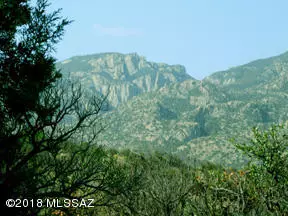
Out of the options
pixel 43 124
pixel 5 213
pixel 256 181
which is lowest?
pixel 256 181

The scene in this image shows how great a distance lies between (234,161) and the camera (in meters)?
160

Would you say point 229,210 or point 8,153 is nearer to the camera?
point 8,153

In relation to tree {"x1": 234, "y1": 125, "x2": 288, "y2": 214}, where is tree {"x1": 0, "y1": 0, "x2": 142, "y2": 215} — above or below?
above

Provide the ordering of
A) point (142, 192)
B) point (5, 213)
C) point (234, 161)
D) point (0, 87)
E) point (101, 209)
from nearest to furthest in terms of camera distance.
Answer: point (5, 213)
point (0, 87)
point (142, 192)
point (101, 209)
point (234, 161)

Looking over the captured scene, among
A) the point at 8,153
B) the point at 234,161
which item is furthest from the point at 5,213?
the point at 234,161

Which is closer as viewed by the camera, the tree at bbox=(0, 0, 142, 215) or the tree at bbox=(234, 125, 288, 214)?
the tree at bbox=(0, 0, 142, 215)

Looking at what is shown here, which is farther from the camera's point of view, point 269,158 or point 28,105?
point 269,158

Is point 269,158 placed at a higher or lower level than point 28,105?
lower

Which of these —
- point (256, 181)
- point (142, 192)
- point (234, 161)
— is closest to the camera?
point (256, 181)

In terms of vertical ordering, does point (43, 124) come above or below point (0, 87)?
below

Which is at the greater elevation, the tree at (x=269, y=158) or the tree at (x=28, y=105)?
the tree at (x=28, y=105)

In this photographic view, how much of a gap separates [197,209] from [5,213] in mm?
6177

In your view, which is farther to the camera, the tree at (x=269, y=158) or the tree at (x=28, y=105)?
the tree at (x=269, y=158)

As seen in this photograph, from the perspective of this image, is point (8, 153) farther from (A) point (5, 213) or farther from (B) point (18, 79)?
(B) point (18, 79)
